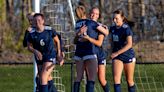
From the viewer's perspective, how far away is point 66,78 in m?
20.7

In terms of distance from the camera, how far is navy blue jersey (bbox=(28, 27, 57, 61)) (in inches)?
549

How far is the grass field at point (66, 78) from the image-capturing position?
18.9 m

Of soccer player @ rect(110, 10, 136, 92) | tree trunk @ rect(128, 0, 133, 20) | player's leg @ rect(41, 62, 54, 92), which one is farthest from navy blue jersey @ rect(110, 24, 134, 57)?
tree trunk @ rect(128, 0, 133, 20)

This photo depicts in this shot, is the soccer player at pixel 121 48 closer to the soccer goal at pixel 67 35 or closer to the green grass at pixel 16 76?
the soccer goal at pixel 67 35

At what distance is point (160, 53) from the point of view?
2269cm

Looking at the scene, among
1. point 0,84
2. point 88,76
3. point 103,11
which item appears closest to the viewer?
point 88,76

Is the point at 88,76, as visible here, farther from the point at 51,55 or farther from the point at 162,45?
the point at 162,45

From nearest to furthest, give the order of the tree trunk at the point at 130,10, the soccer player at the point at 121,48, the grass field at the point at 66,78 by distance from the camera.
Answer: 1. the soccer player at the point at 121,48
2. the grass field at the point at 66,78
3. the tree trunk at the point at 130,10

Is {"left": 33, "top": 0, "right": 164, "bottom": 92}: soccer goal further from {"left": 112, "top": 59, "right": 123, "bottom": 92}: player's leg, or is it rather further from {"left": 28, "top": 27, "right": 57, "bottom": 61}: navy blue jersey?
{"left": 112, "top": 59, "right": 123, "bottom": 92}: player's leg

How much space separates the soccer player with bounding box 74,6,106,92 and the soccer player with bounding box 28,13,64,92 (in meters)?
0.45

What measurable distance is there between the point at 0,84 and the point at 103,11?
215 inches

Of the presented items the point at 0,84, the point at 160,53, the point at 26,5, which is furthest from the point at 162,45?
the point at 26,5

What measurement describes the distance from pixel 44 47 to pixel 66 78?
22.2ft

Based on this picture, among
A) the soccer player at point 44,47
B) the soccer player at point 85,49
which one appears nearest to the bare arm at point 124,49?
the soccer player at point 85,49
